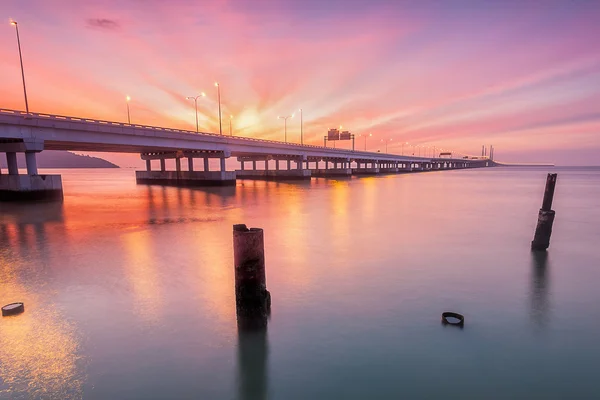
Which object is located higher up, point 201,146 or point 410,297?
point 201,146

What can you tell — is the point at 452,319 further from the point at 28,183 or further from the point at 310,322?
the point at 28,183

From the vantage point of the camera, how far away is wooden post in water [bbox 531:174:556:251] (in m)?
12.8

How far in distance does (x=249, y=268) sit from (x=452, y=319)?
15.5 feet

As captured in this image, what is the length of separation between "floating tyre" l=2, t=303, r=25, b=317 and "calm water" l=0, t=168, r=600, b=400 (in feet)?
0.87

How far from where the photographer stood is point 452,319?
7.18 metres

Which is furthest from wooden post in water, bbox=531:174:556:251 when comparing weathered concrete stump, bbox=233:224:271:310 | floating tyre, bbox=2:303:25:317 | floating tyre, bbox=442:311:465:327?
floating tyre, bbox=2:303:25:317

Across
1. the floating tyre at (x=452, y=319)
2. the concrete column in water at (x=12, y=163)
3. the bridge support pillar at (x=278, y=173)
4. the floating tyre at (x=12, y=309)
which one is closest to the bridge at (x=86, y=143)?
the concrete column in water at (x=12, y=163)

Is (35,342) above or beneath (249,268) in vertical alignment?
beneath

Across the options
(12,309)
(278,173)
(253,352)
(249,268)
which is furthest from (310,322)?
(278,173)

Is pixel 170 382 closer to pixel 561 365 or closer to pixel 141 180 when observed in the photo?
pixel 561 365

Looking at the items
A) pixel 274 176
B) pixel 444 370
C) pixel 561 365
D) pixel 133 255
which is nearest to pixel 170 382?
pixel 444 370

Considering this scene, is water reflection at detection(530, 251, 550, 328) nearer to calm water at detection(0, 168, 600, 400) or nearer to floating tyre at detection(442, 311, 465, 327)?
calm water at detection(0, 168, 600, 400)

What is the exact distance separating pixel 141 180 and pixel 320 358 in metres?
77.8

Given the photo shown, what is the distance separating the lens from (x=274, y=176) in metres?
91.9
